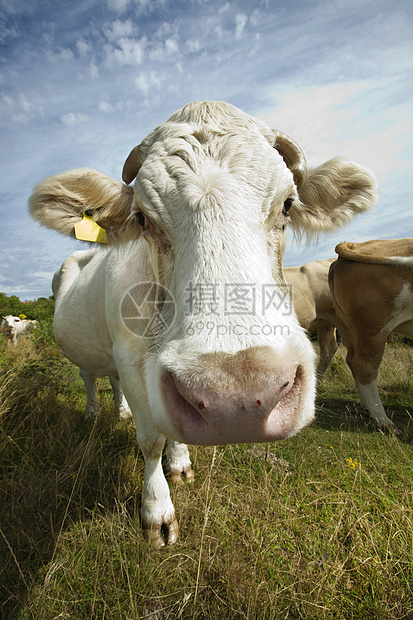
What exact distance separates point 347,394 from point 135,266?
500 cm

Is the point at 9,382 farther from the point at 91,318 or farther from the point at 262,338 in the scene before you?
the point at 262,338

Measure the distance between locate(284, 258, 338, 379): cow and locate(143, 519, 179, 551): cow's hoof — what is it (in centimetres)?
570

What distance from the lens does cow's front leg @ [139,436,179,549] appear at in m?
2.24

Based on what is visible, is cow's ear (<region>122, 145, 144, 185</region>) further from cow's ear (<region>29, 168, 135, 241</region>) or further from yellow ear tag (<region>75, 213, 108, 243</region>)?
yellow ear tag (<region>75, 213, 108, 243</region>)

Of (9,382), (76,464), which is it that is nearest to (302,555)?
(76,464)

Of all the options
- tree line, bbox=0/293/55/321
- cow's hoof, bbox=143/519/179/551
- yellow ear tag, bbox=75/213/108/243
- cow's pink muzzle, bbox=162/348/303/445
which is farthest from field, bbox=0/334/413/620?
tree line, bbox=0/293/55/321

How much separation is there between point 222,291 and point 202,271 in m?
0.17

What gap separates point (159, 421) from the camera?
139 cm

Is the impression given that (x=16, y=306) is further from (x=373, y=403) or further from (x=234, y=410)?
(x=234, y=410)

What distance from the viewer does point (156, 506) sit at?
2.31m

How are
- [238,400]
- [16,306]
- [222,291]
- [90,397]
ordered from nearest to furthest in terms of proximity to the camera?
[238,400]
[222,291]
[90,397]
[16,306]

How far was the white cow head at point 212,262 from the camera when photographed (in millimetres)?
1158

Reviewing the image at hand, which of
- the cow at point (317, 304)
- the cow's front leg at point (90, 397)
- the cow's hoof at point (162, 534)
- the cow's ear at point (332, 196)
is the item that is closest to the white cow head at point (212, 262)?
the cow's ear at point (332, 196)

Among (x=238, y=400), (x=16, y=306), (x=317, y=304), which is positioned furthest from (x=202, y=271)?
(x=16, y=306)
